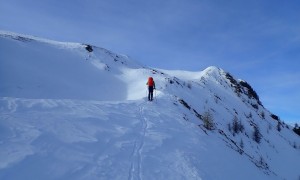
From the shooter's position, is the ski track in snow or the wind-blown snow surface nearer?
the wind-blown snow surface

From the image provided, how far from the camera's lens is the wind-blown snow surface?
8.95 m

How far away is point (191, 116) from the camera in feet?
62.5

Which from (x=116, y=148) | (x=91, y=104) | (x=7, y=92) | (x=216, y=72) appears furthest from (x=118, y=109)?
(x=216, y=72)

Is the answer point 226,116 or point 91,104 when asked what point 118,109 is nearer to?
point 91,104

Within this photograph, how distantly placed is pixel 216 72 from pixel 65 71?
68.8 ft

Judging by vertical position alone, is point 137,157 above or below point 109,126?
below

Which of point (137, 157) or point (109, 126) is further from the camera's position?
point (109, 126)

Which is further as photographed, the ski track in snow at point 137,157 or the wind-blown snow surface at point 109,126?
the ski track in snow at point 137,157

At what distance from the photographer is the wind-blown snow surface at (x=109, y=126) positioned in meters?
8.95

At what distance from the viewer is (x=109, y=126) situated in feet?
41.1

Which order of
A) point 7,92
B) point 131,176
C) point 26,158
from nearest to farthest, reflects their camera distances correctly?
point 26,158 < point 131,176 < point 7,92

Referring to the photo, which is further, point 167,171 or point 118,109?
point 118,109

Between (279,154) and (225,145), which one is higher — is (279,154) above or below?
below

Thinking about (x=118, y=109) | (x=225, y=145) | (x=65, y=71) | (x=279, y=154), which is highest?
(x=65, y=71)
